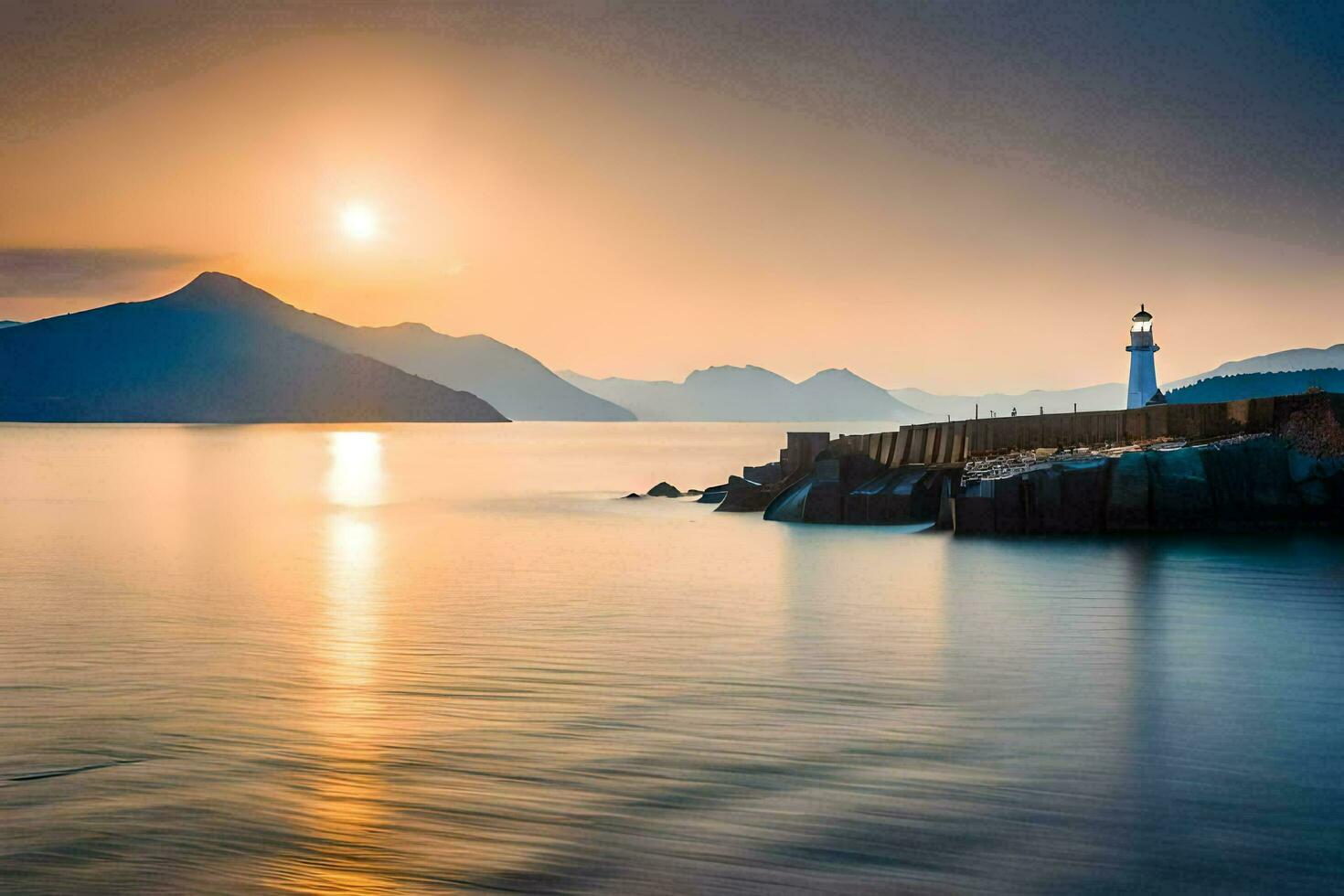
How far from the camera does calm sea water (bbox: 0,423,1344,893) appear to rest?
6.67m

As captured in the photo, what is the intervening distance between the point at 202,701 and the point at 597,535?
18.7 metres

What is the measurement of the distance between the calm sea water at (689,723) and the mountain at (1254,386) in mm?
73014

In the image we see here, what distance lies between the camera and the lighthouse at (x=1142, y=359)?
46.4m

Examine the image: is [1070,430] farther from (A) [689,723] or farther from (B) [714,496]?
(A) [689,723]

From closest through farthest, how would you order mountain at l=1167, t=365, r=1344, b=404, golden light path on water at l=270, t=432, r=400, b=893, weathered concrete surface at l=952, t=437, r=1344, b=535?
1. golden light path on water at l=270, t=432, r=400, b=893
2. weathered concrete surface at l=952, t=437, r=1344, b=535
3. mountain at l=1167, t=365, r=1344, b=404

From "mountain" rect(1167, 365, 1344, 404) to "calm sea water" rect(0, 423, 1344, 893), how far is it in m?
73.0

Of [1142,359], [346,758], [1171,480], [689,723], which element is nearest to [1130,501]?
[1171,480]

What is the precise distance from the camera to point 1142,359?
46.8 meters

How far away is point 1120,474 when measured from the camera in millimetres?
24000

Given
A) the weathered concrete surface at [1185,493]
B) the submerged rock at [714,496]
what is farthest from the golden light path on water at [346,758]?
the submerged rock at [714,496]

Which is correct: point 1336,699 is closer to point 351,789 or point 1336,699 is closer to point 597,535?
point 351,789

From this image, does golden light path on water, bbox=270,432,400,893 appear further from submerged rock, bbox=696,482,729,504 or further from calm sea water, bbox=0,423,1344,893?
submerged rock, bbox=696,482,729,504

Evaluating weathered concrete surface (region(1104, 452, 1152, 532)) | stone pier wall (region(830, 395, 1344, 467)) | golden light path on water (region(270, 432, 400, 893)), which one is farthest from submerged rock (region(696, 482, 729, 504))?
golden light path on water (region(270, 432, 400, 893))

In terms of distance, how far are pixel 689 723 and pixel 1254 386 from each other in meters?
92.5
